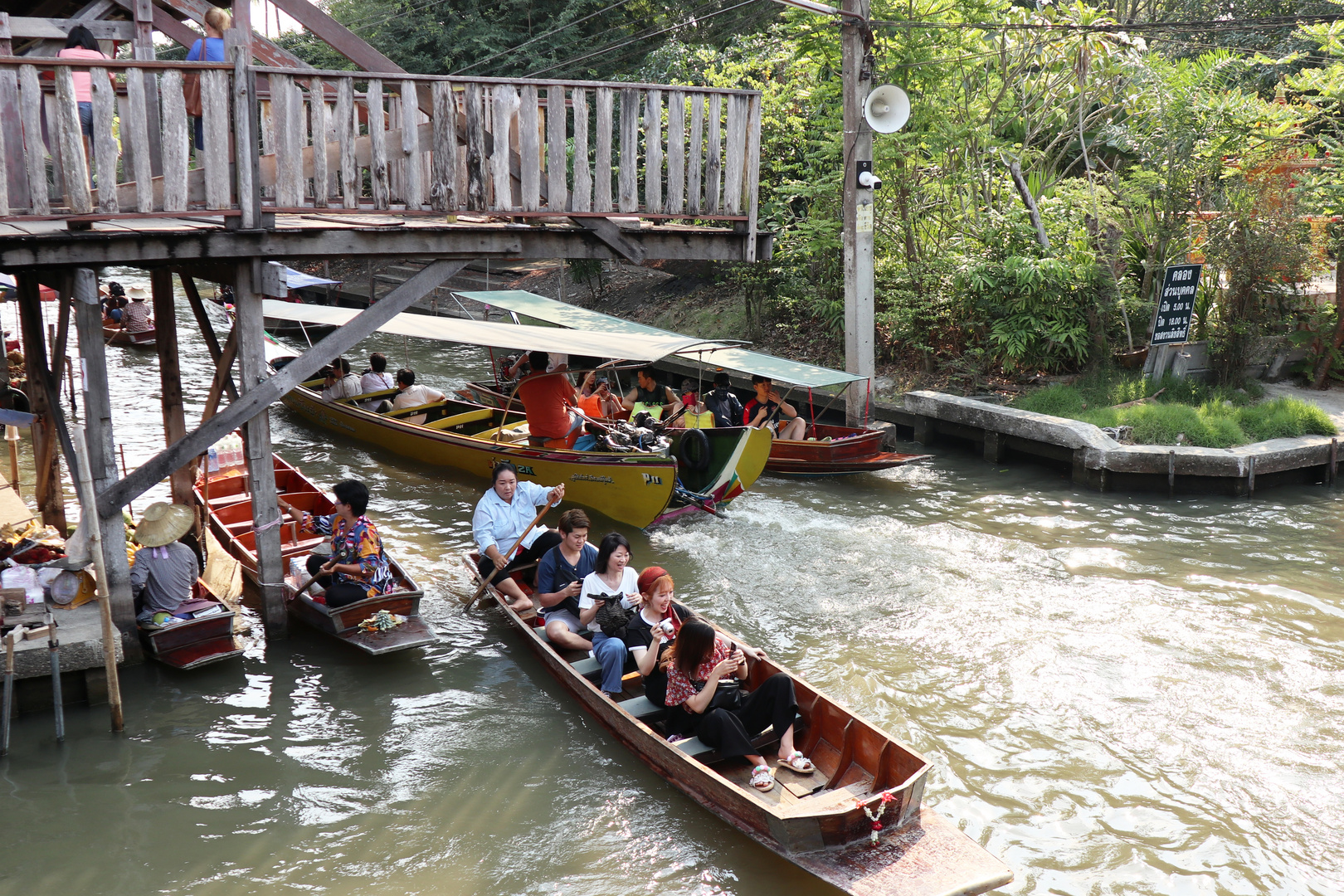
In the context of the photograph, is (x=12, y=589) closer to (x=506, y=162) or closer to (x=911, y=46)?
(x=506, y=162)

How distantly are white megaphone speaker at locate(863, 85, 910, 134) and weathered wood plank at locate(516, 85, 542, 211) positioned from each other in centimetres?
605

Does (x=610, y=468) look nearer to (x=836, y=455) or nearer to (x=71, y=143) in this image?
(x=836, y=455)

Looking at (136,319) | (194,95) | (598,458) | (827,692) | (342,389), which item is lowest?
(827,692)

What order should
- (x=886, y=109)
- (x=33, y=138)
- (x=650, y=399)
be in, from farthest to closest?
(x=650, y=399) < (x=886, y=109) < (x=33, y=138)

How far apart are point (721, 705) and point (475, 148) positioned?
4.39 meters

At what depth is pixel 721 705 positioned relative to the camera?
611 centimetres

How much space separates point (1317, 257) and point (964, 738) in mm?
10850

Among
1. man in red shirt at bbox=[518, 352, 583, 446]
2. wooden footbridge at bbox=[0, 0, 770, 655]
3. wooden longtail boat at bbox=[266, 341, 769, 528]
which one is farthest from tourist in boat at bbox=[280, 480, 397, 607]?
man in red shirt at bbox=[518, 352, 583, 446]

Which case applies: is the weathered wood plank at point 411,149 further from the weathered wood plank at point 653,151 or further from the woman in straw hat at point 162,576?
the woman in straw hat at point 162,576

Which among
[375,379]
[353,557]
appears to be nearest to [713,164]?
[353,557]

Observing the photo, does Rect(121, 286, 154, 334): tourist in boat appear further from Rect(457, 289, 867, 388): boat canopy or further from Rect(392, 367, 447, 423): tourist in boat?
Rect(457, 289, 867, 388): boat canopy

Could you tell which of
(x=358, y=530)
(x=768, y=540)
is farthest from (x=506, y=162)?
(x=768, y=540)

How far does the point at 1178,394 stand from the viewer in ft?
45.1

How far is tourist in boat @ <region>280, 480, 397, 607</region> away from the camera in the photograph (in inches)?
296
